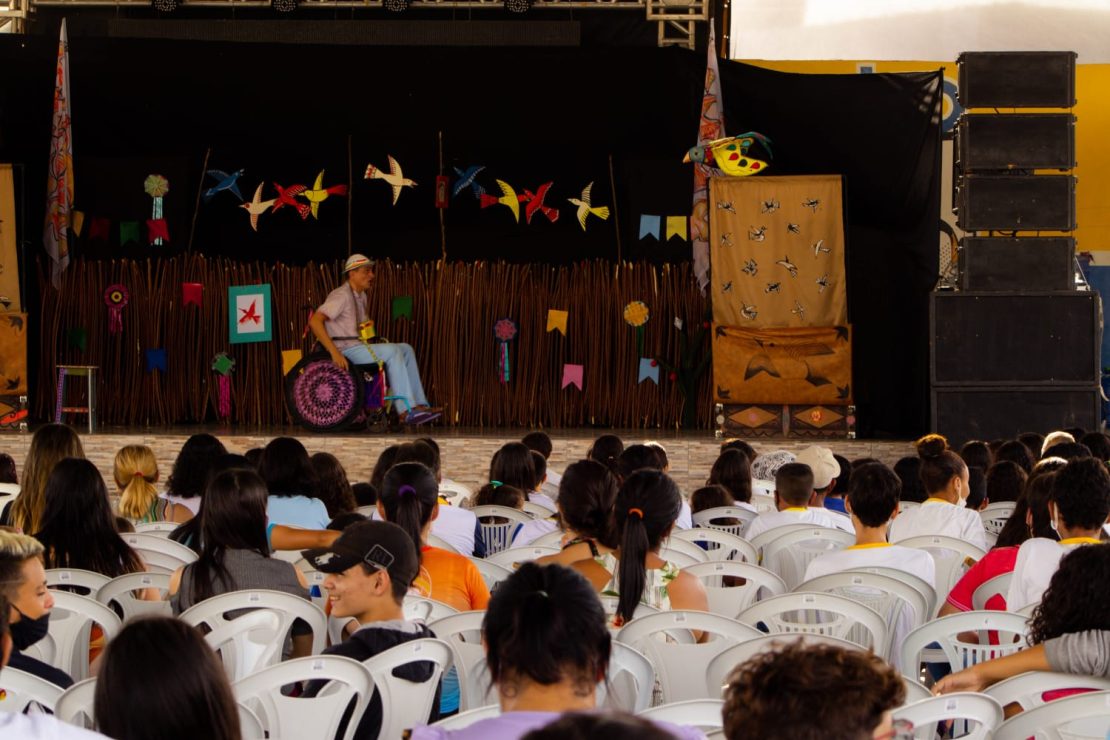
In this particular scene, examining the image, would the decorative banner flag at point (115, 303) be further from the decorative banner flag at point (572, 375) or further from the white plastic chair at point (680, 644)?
the white plastic chair at point (680, 644)

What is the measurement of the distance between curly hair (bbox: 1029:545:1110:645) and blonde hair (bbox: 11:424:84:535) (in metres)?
3.54

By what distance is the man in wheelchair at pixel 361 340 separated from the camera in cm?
1138

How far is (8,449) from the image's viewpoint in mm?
11195

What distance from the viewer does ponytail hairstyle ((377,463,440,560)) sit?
4.18 metres

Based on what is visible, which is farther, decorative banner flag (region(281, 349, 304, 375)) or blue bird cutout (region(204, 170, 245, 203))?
blue bird cutout (region(204, 170, 245, 203))

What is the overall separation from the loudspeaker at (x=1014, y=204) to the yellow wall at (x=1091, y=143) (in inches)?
163

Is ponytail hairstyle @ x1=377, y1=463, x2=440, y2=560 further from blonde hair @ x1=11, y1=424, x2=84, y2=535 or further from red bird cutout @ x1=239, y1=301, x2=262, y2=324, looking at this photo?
red bird cutout @ x1=239, y1=301, x2=262, y2=324

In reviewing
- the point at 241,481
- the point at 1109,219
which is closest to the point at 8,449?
the point at 241,481

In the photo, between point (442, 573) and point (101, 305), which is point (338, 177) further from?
point (442, 573)

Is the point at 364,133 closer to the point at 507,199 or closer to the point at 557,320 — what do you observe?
the point at 507,199

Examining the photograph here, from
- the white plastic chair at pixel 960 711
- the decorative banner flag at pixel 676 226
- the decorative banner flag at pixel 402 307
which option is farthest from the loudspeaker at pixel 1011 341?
the white plastic chair at pixel 960 711

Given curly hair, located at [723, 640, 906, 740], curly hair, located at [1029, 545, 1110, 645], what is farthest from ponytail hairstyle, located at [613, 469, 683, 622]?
curly hair, located at [723, 640, 906, 740]

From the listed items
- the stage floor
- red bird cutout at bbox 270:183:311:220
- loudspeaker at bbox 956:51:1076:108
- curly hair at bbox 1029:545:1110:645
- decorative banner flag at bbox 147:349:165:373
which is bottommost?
the stage floor

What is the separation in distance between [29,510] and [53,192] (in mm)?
7940
